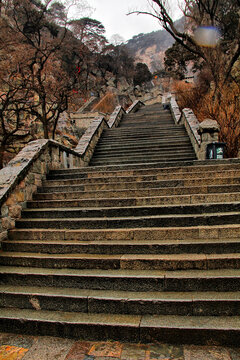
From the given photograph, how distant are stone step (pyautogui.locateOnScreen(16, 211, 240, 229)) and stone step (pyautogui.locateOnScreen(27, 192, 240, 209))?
43 centimetres

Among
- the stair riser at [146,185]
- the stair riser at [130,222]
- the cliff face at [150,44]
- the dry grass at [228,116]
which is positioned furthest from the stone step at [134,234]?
the cliff face at [150,44]

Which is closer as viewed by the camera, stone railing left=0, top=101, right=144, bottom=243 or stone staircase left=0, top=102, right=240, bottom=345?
stone staircase left=0, top=102, right=240, bottom=345

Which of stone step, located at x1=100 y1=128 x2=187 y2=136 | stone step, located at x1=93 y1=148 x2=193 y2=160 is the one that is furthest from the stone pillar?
stone step, located at x1=100 y1=128 x2=187 y2=136

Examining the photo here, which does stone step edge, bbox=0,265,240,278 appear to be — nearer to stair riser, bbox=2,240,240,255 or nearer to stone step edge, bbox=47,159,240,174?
stair riser, bbox=2,240,240,255

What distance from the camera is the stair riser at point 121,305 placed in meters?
2.66

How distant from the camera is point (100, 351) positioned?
2461mm

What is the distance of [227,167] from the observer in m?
5.50

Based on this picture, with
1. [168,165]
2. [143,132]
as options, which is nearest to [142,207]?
[168,165]

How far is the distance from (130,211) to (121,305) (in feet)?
5.67

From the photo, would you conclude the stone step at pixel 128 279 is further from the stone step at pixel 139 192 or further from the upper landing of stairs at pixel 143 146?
the upper landing of stairs at pixel 143 146

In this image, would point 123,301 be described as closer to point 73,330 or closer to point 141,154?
point 73,330

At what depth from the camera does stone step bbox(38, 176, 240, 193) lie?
193 inches

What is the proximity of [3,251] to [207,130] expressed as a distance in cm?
621

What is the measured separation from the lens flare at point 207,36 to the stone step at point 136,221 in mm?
11968
